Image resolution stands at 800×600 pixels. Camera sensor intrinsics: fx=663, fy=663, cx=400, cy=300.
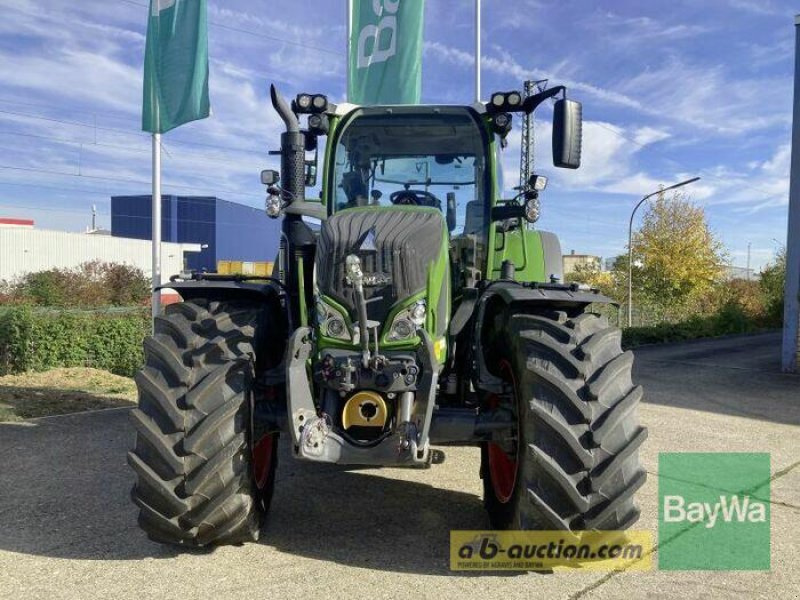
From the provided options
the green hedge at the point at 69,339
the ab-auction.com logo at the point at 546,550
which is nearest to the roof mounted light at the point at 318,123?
the ab-auction.com logo at the point at 546,550

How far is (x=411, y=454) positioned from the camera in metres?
3.38

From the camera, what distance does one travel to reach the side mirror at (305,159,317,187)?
16.9 ft

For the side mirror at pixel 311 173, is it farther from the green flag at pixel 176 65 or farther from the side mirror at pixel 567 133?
the green flag at pixel 176 65

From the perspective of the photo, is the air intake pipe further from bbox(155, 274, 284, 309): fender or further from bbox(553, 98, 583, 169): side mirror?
bbox(553, 98, 583, 169): side mirror

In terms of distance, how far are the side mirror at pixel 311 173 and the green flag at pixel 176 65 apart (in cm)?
430

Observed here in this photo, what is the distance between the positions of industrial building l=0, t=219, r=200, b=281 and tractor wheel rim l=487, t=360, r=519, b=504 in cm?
2979

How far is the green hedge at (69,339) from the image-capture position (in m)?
10.8

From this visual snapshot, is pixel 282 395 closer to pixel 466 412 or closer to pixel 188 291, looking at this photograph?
pixel 188 291

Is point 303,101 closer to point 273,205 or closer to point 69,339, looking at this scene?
point 273,205

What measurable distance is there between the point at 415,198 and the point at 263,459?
2192mm

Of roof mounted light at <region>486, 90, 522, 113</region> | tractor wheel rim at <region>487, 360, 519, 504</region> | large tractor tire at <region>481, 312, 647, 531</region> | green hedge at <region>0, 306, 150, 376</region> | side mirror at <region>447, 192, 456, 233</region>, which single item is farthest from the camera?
green hedge at <region>0, 306, 150, 376</region>

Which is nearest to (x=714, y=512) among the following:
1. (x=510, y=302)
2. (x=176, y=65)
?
(x=510, y=302)

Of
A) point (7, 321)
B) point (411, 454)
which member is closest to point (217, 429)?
point (411, 454)

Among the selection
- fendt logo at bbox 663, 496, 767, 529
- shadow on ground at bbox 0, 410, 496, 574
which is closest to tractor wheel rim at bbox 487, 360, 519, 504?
shadow on ground at bbox 0, 410, 496, 574
